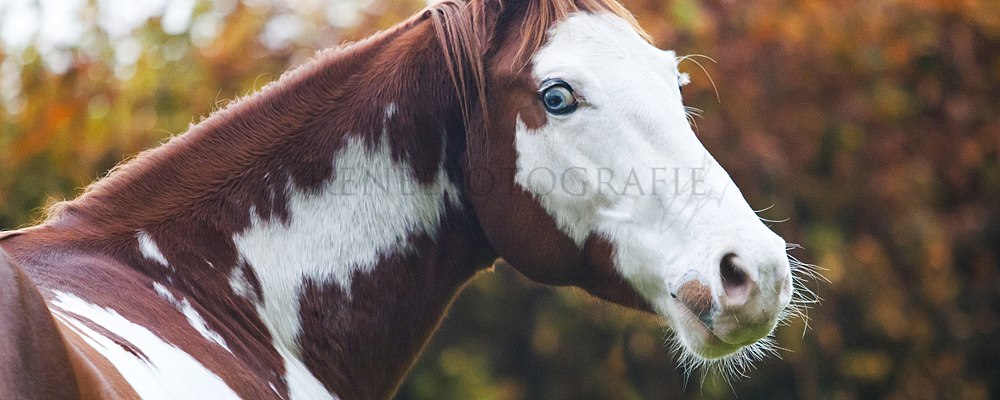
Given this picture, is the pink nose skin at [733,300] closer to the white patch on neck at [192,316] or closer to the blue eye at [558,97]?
the blue eye at [558,97]

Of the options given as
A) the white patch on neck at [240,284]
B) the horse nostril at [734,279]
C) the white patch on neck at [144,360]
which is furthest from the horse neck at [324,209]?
the horse nostril at [734,279]

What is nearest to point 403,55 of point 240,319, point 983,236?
point 240,319

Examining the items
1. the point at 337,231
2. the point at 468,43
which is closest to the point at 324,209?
the point at 337,231

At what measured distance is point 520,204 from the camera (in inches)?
95.0

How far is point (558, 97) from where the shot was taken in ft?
7.68

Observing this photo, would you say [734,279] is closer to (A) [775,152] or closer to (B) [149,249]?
(B) [149,249]

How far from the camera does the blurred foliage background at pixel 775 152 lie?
5.36m

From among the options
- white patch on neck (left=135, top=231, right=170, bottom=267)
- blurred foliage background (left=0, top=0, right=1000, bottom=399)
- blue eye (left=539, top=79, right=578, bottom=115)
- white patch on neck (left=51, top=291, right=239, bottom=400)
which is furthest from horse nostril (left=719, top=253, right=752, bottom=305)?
blurred foliage background (left=0, top=0, right=1000, bottom=399)

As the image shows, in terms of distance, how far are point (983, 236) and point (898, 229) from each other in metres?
0.77

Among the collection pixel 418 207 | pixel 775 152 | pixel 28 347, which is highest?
pixel 28 347

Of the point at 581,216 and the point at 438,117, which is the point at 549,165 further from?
the point at 438,117

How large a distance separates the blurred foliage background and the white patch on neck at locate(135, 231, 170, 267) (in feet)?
10.3

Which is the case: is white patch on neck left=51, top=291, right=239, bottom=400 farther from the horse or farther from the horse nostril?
the horse nostril

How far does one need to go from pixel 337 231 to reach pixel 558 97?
64cm
